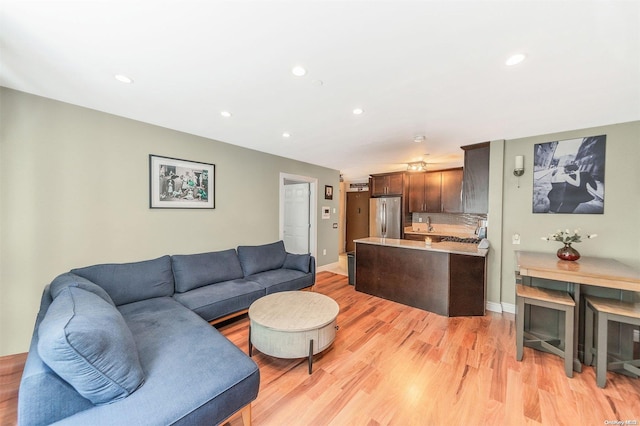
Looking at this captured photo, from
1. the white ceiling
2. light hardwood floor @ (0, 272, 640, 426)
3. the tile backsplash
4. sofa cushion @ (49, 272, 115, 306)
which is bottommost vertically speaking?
light hardwood floor @ (0, 272, 640, 426)

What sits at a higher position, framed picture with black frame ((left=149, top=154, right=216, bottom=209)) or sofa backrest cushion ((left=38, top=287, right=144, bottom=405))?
framed picture with black frame ((left=149, top=154, right=216, bottom=209))

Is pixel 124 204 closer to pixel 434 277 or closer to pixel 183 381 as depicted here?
pixel 183 381

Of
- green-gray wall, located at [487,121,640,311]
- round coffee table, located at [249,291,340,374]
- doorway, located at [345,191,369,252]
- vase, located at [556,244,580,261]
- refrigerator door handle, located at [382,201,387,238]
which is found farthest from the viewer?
doorway, located at [345,191,369,252]

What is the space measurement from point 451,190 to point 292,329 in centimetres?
443

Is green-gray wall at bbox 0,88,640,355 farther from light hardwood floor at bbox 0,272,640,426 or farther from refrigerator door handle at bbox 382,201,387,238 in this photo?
refrigerator door handle at bbox 382,201,387,238

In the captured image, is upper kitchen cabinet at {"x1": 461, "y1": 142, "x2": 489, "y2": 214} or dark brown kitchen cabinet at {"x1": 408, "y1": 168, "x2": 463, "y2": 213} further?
dark brown kitchen cabinet at {"x1": 408, "y1": 168, "x2": 463, "y2": 213}

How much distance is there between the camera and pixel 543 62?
1.53 m

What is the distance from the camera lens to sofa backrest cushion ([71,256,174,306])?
2213 mm

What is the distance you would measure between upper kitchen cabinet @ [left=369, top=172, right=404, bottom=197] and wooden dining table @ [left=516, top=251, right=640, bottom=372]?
3.17 metres

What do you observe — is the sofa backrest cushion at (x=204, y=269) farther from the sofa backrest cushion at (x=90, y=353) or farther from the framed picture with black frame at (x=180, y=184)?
the sofa backrest cushion at (x=90, y=353)

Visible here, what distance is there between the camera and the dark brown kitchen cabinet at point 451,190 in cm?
480

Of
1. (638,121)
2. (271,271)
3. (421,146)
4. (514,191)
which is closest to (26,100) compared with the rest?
(271,271)

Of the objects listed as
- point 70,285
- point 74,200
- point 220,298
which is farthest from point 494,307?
point 74,200

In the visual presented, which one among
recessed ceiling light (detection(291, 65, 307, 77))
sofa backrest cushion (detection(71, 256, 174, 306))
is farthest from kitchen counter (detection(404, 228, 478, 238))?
sofa backrest cushion (detection(71, 256, 174, 306))
